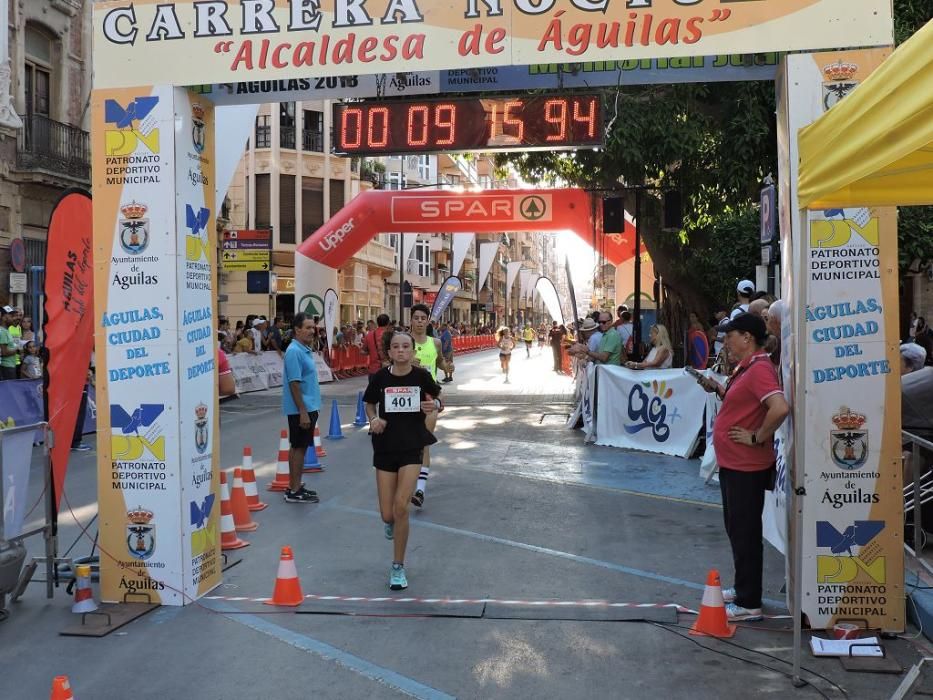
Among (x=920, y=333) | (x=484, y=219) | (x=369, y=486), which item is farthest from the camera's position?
(x=484, y=219)

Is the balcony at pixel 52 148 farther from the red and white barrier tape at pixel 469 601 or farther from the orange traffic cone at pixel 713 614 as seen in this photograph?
the orange traffic cone at pixel 713 614

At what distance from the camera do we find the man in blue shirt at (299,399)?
8.84m

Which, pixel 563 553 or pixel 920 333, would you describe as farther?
pixel 920 333

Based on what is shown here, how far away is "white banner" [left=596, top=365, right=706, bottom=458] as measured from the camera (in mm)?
12203

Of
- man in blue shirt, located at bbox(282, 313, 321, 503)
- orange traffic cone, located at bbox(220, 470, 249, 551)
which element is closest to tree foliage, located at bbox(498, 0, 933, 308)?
man in blue shirt, located at bbox(282, 313, 321, 503)

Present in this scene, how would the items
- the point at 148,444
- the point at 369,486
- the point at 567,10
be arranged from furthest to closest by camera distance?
the point at 369,486 < the point at 148,444 < the point at 567,10

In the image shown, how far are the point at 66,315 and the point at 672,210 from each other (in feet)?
42.1

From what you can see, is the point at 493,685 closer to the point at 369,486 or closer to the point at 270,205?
the point at 369,486

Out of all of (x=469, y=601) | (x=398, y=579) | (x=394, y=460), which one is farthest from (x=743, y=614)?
(x=394, y=460)

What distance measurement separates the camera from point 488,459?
1198 cm

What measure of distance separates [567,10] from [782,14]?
48.8 inches

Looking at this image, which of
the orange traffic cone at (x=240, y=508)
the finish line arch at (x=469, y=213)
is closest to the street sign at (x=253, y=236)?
the finish line arch at (x=469, y=213)

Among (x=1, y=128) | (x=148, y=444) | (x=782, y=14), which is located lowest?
(x=148, y=444)

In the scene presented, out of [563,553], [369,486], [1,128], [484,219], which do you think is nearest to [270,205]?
[1,128]
